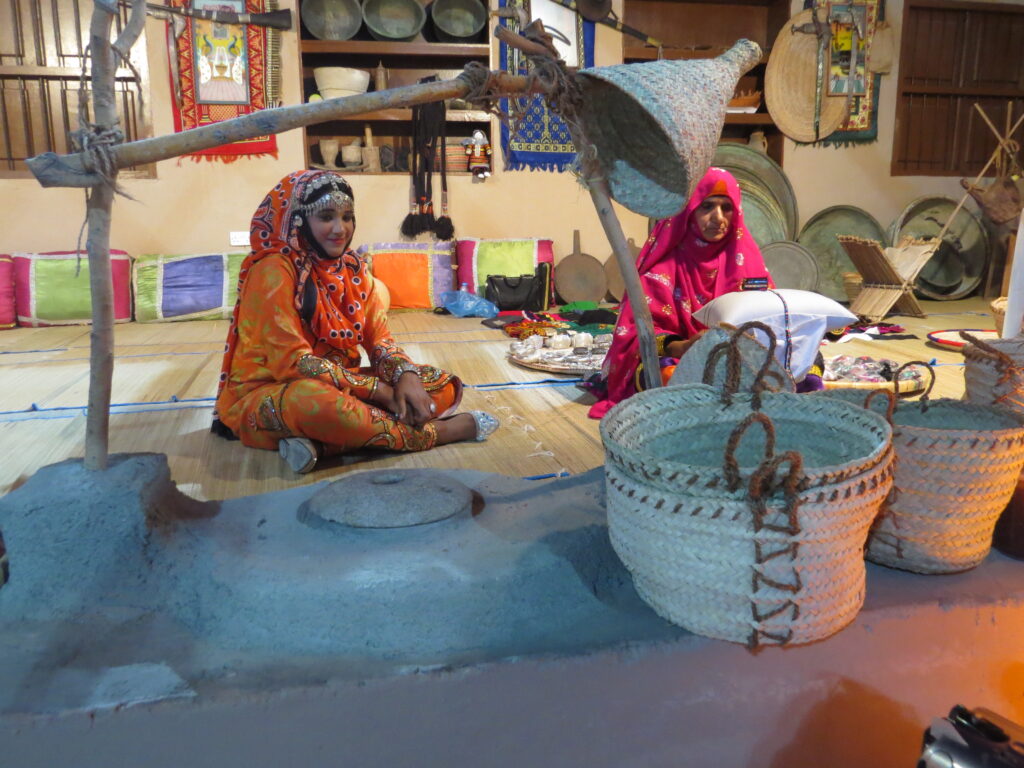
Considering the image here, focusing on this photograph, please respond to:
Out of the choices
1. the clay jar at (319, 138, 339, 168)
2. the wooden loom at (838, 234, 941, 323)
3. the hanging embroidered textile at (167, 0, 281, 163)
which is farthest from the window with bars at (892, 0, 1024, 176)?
the hanging embroidered textile at (167, 0, 281, 163)

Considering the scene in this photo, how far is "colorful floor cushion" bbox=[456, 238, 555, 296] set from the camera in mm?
5184

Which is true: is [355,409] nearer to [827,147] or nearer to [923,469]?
[923,469]

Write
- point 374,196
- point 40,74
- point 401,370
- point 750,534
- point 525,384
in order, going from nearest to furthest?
point 750,534
point 401,370
point 525,384
point 40,74
point 374,196

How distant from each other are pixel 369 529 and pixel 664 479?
56 cm

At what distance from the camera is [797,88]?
5.48 m

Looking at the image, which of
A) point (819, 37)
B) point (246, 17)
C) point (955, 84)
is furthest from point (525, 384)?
point (955, 84)

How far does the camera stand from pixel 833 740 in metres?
1.08

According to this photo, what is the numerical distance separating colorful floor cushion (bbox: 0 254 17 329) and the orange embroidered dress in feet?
9.30

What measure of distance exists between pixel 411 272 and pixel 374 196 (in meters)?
0.63

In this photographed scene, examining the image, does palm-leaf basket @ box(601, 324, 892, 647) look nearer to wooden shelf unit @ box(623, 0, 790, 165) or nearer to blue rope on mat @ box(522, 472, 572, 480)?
blue rope on mat @ box(522, 472, 572, 480)

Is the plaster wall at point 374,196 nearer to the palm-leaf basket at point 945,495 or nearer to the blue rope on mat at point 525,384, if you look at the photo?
the blue rope on mat at point 525,384

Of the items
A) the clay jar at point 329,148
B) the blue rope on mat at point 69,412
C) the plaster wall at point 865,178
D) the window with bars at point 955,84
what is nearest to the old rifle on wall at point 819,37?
the plaster wall at point 865,178

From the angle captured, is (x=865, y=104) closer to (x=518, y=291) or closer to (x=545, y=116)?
(x=545, y=116)

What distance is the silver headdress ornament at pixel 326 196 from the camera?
2.11 meters
